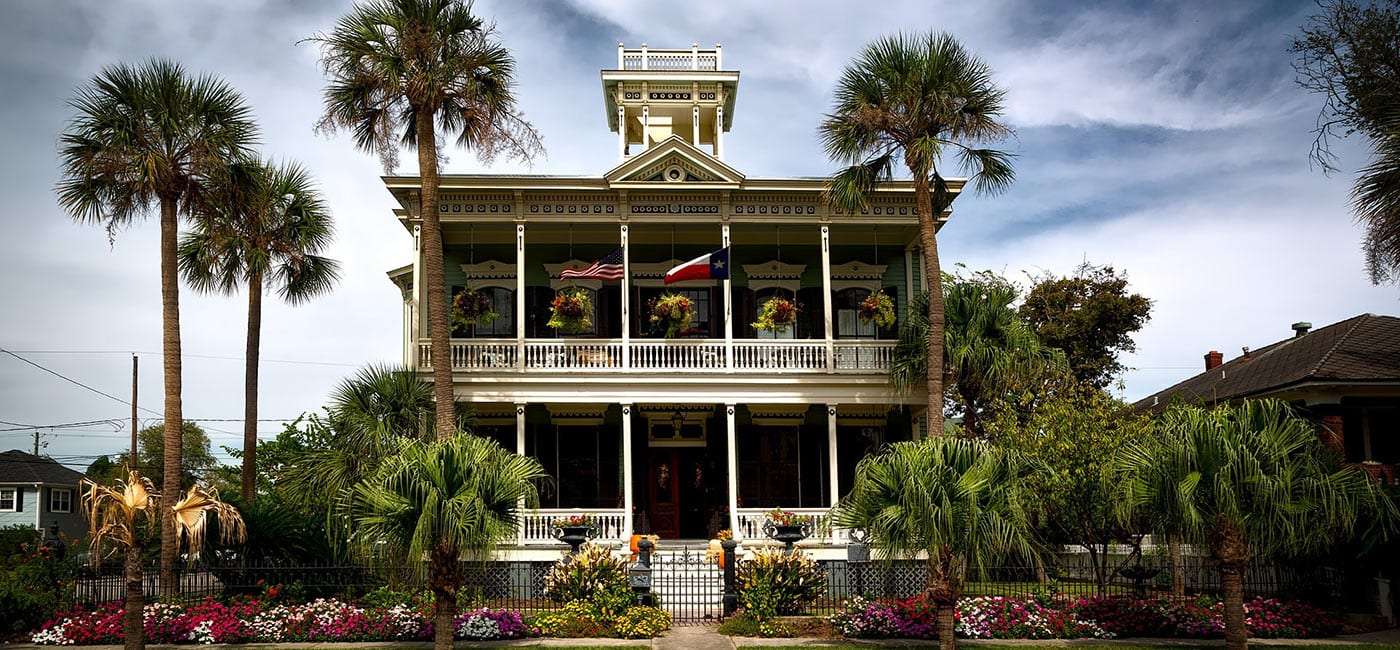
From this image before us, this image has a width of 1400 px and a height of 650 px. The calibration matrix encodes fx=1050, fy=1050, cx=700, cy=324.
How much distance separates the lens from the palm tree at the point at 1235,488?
1245cm

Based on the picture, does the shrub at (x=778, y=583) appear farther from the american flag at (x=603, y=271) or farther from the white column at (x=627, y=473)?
the american flag at (x=603, y=271)

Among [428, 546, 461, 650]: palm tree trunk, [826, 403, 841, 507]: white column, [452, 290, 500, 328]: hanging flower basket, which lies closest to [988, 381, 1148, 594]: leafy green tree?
[826, 403, 841, 507]: white column

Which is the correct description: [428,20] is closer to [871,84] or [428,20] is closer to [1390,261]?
[871,84]

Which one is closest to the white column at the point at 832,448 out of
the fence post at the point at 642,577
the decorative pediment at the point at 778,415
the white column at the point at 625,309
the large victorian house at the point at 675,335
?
the large victorian house at the point at 675,335

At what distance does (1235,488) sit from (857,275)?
1324 centimetres

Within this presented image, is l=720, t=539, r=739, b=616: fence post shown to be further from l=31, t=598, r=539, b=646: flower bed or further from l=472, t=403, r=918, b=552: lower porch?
l=472, t=403, r=918, b=552: lower porch

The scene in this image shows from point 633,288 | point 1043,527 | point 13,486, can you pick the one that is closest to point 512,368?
point 633,288

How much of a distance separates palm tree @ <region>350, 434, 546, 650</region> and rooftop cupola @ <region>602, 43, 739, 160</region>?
49.1 ft

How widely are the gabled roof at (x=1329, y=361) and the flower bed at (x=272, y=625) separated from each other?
12810 mm

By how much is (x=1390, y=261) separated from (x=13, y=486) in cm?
5049

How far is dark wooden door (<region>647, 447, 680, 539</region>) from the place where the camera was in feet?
79.8

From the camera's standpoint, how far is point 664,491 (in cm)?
2447

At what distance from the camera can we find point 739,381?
73.7 feet

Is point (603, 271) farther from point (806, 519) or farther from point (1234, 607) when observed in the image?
point (1234, 607)
